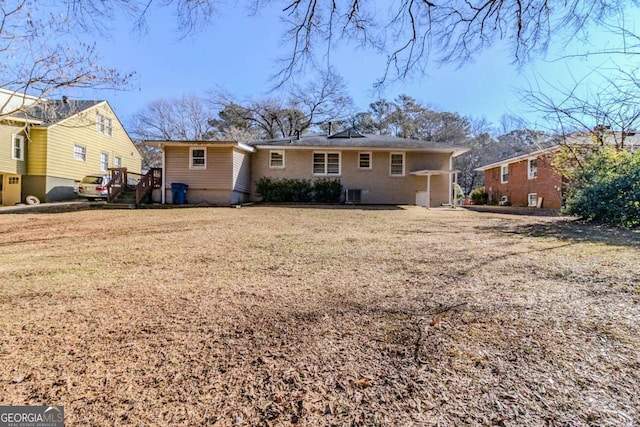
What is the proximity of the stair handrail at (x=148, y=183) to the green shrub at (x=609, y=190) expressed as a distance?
17021 millimetres

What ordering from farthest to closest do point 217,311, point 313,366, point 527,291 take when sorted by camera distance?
point 527,291 → point 217,311 → point 313,366

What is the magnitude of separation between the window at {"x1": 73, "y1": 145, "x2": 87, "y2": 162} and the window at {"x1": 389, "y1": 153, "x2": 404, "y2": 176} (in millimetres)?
19757

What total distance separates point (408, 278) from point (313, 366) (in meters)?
2.07

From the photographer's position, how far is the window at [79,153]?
781 inches

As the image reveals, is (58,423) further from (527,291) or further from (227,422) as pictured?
(527,291)

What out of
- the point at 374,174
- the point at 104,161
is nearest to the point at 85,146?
the point at 104,161

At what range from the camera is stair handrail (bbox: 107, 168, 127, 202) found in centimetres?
1520

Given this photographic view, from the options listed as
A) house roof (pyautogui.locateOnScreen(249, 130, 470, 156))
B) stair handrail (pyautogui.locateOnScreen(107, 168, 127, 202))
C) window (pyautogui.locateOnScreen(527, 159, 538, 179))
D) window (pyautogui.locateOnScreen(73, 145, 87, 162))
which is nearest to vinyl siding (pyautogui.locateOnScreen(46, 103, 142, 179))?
window (pyautogui.locateOnScreen(73, 145, 87, 162))

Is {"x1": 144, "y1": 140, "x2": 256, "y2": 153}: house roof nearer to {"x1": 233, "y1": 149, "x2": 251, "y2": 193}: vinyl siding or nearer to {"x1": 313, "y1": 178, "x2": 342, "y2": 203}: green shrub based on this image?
{"x1": 233, "y1": 149, "x2": 251, "y2": 193}: vinyl siding

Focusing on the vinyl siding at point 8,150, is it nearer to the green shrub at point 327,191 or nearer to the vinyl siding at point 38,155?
the vinyl siding at point 38,155

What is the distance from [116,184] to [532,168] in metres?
24.4

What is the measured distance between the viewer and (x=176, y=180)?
1527cm

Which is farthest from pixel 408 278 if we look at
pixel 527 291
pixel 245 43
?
pixel 245 43

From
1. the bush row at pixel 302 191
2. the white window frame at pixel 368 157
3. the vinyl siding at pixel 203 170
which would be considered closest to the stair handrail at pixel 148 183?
the vinyl siding at pixel 203 170
